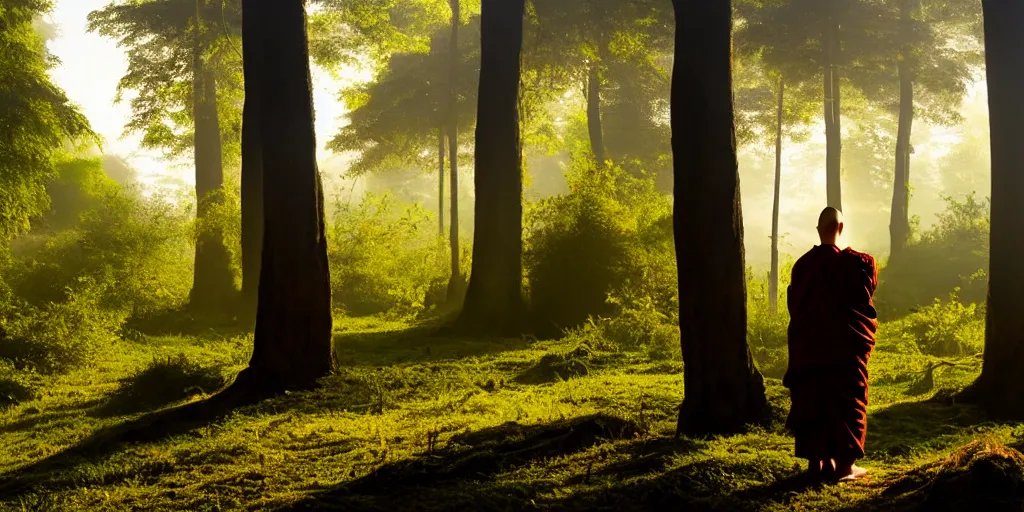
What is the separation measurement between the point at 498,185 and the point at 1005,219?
881cm

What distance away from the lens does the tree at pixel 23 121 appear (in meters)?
13.0

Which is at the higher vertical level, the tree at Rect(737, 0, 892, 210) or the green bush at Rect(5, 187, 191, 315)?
the tree at Rect(737, 0, 892, 210)

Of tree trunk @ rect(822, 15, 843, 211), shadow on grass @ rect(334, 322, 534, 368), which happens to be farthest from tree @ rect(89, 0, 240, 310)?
tree trunk @ rect(822, 15, 843, 211)

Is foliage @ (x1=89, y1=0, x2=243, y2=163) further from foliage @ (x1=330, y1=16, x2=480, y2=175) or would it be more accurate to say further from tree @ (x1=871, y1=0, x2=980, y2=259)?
tree @ (x1=871, y1=0, x2=980, y2=259)

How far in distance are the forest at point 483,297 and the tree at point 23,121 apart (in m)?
0.08

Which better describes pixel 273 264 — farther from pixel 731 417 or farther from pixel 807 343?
pixel 807 343

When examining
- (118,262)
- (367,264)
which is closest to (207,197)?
(118,262)

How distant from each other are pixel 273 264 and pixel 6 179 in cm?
685

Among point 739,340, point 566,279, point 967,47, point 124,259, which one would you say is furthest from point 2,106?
point 967,47

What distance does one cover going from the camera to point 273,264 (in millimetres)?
9078

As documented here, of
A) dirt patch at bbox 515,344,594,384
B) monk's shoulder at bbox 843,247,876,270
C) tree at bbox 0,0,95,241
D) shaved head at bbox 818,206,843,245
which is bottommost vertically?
dirt patch at bbox 515,344,594,384

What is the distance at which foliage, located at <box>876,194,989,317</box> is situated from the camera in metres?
23.7

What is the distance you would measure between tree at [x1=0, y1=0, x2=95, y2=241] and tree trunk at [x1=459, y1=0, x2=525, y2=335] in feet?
25.1

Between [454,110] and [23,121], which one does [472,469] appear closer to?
[23,121]
